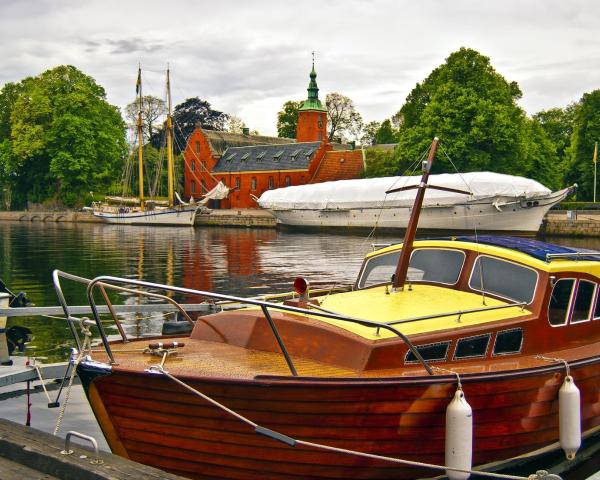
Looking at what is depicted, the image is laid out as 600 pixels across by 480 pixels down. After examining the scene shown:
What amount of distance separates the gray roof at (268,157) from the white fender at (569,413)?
8495 centimetres

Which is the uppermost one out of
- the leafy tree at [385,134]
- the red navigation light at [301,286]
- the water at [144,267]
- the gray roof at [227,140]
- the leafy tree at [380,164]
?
the leafy tree at [385,134]

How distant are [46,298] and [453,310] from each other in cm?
1780

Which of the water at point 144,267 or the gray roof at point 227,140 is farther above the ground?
the gray roof at point 227,140

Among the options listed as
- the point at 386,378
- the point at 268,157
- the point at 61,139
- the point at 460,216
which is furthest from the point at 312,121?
the point at 386,378

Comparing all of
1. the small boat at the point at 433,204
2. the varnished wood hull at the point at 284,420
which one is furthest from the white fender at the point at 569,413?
the small boat at the point at 433,204

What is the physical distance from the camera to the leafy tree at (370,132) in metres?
133

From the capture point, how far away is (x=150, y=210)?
90.4m

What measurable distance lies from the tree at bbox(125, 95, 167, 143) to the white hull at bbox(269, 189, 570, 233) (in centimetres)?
5640

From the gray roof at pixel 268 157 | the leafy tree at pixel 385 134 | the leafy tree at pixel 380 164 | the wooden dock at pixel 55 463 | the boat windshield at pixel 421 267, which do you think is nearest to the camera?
the wooden dock at pixel 55 463

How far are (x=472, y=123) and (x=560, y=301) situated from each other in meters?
57.5

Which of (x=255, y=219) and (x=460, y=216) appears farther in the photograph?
(x=255, y=219)

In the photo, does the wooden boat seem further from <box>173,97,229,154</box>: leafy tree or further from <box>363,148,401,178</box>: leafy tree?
<box>173,97,229,154</box>: leafy tree

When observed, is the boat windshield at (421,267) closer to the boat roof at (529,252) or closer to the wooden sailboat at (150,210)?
the boat roof at (529,252)

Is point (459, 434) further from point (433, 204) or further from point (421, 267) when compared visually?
point (433, 204)
